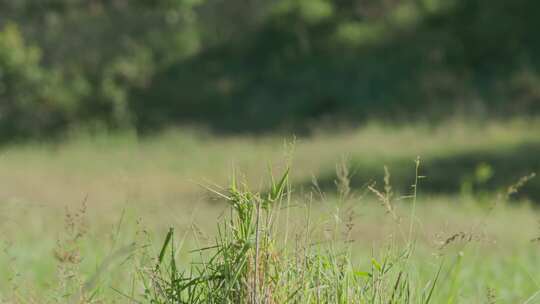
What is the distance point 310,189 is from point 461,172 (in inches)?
274

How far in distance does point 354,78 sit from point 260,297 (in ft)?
56.0

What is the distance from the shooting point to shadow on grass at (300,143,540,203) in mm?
12398

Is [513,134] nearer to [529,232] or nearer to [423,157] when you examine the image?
[423,157]

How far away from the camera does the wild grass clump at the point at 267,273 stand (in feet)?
7.75

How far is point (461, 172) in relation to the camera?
43.4 feet

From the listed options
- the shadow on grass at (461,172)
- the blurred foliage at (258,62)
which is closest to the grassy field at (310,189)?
the shadow on grass at (461,172)

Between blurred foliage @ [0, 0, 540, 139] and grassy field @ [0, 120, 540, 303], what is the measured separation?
996mm

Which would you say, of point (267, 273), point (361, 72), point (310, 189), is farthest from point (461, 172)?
point (267, 273)

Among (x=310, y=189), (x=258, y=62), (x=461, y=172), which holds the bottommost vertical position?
(x=461, y=172)

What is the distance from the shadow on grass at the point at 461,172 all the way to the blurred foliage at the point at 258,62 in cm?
277

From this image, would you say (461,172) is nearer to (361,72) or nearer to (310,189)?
(361,72)

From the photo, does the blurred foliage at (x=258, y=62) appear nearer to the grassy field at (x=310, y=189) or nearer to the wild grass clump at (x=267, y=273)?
the grassy field at (x=310, y=189)

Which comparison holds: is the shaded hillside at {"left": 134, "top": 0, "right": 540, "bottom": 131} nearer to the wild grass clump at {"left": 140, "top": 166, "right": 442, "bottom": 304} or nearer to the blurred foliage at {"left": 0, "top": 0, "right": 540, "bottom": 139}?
the blurred foliage at {"left": 0, "top": 0, "right": 540, "bottom": 139}

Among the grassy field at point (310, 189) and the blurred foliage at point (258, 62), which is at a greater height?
the blurred foliage at point (258, 62)
